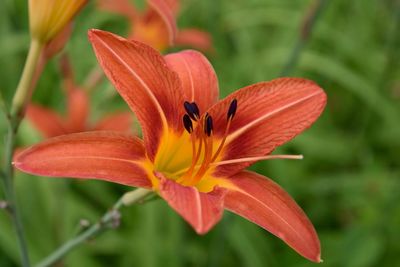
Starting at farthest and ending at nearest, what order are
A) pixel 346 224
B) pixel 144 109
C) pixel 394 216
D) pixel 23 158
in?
pixel 346 224, pixel 394 216, pixel 144 109, pixel 23 158

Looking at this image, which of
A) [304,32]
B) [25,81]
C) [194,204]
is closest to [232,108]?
[194,204]

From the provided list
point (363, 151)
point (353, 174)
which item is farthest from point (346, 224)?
point (363, 151)

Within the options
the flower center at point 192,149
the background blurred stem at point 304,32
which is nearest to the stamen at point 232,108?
the flower center at point 192,149

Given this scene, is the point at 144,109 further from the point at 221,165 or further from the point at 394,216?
the point at 394,216

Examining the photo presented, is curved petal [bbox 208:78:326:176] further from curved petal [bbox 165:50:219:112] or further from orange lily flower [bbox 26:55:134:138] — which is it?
orange lily flower [bbox 26:55:134:138]

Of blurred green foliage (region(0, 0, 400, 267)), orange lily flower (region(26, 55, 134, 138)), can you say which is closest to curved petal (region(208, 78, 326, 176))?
blurred green foliage (region(0, 0, 400, 267))
